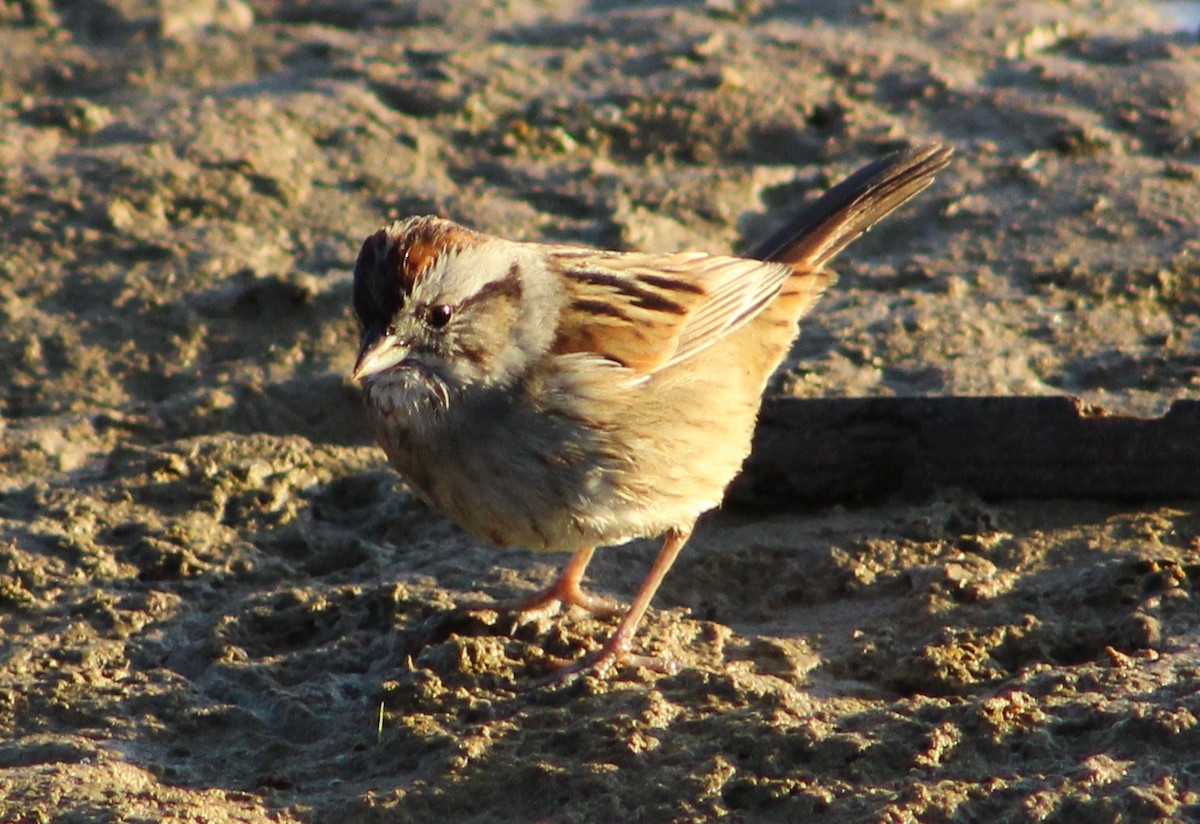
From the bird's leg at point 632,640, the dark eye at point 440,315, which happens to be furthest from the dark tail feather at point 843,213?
the dark eye at point 440,315

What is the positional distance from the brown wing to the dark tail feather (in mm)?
222

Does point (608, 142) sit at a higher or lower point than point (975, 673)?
higher

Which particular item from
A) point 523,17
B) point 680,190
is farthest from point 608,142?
point 523,17

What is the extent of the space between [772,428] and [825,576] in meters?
0.72

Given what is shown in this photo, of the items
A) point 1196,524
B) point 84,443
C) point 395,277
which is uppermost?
point 395,277

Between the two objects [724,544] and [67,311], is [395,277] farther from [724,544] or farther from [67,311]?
[67,311]

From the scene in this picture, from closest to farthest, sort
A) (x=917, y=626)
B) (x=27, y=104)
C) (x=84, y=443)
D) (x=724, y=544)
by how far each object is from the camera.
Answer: (x=917, y=626) → (x=724, y=544) → (x=84, y=443) → (x=27, y=104)

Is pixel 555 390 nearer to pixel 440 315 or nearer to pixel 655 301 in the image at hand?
pixel 440 315

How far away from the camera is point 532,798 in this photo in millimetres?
4281

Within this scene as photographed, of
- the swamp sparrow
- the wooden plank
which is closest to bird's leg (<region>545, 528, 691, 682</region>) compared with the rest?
the swamp sparrow

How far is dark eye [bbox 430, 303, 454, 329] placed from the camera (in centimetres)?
503

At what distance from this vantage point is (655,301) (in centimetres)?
584

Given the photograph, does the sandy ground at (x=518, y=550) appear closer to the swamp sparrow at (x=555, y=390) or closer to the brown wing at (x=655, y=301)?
the swamp sparrow at (x=555, y=390)

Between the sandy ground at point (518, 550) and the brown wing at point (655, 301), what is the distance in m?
0.65
